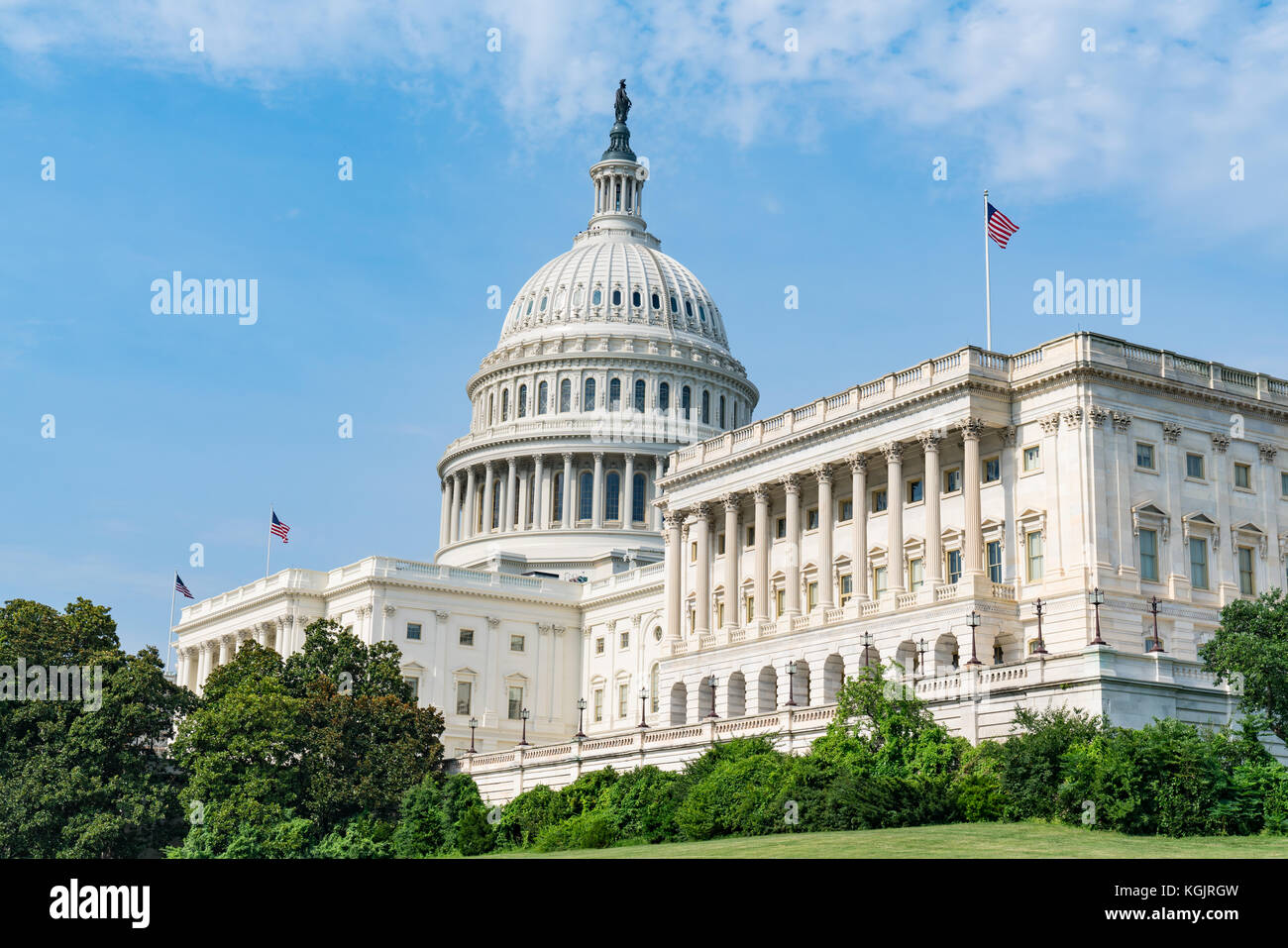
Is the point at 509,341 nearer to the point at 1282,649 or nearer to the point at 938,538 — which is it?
the point at 938,538

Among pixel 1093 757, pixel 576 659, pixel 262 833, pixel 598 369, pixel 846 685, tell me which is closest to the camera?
pixel 1093 757

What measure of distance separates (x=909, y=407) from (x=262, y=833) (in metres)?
34.9

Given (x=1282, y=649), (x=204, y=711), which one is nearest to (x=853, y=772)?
(x=1282, y=649)

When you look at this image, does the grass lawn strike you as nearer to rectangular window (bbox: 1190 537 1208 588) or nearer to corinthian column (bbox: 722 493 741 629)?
rectangular window (bbox: 1190 537 1208 588)

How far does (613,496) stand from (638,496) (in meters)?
2.00

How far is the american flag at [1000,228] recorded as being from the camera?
263ft

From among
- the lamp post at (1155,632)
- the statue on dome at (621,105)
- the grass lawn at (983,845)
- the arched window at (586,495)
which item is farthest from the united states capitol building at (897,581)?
the statue on dome at (621,105)

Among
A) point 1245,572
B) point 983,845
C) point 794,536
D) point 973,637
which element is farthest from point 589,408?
point 983,845

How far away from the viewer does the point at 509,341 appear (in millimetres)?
157250

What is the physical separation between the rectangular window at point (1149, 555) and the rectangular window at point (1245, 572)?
471cm

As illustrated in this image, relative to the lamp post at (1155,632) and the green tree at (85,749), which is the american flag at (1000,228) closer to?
the lamp post at (1155,632)

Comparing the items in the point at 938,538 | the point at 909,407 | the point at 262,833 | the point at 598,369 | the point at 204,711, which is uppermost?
the point at 598,369

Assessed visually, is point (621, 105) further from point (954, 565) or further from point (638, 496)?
point (954, 565)

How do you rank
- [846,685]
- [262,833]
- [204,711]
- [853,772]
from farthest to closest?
[204,711], [262,833], [846,685], [853,772]
